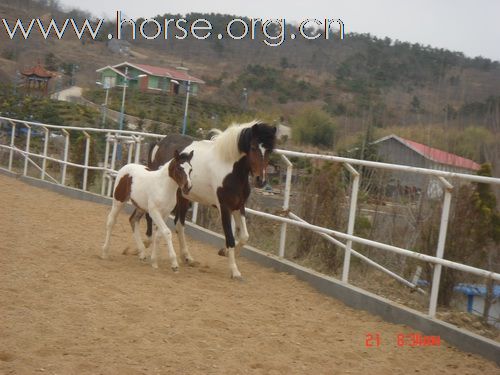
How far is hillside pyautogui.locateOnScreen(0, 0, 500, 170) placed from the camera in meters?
17.2

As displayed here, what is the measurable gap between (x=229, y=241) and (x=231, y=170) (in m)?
0.86

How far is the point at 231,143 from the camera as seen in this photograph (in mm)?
7715

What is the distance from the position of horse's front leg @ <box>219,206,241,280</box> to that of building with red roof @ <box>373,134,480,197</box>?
2003 mm

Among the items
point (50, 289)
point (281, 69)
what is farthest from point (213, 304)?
point (281, 69)

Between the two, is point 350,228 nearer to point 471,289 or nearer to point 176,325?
point 471,289

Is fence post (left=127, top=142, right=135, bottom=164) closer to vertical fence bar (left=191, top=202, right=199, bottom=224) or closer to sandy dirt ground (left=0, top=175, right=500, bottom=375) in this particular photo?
vertical fence bar (left=191, top=202, right=199, bottom=224)

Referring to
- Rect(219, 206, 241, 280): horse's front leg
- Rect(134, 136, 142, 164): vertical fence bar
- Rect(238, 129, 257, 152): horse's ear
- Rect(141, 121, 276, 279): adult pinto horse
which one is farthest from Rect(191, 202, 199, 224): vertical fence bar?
Rect(238, 129, 257, 152): horse's ear

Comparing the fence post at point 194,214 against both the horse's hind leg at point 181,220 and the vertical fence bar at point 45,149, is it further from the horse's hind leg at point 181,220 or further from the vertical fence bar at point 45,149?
the vertical fence bar at point 45,149

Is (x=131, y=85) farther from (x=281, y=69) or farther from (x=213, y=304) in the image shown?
(x=213, y=304)

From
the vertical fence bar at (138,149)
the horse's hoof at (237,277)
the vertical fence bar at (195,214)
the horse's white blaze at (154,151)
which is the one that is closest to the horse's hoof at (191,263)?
the horse's hoof at (237,277)

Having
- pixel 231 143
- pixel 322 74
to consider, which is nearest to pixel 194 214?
pixel 231 143

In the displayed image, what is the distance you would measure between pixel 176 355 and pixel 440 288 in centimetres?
291

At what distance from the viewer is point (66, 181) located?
17094 mm

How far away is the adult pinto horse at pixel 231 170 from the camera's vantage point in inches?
290
